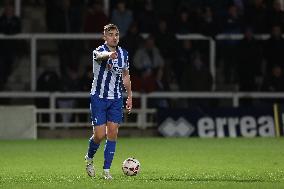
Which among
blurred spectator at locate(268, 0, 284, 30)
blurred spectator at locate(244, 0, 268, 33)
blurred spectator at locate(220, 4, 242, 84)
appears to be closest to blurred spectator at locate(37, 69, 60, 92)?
blurred spectator at locate(220, 4, 242, 84)

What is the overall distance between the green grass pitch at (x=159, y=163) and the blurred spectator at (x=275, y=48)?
245cm

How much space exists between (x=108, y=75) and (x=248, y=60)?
34.4ft

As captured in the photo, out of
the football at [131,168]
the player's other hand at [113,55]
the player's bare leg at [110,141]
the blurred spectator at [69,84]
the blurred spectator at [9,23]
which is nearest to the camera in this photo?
the player's other hand at [113,55]

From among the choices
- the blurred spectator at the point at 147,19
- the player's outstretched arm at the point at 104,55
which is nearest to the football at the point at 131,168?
the player's outstretched arm at the point at 104,55

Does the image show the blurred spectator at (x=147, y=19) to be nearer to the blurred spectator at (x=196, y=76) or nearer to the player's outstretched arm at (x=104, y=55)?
the blurred spectator at (x=196, y=76)

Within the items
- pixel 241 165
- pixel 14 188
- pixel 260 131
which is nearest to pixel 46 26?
pixel 260 131

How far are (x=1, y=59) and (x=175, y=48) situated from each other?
4024 millimetres

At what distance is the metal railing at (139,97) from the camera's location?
22641 millimetres

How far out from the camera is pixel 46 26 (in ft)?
77.5

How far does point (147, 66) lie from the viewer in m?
22.8

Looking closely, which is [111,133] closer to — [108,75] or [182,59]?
[108,75]

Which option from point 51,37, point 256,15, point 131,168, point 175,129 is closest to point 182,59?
point 175,129

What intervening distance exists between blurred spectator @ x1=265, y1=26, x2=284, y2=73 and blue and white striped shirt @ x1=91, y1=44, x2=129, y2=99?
1076 centimetres

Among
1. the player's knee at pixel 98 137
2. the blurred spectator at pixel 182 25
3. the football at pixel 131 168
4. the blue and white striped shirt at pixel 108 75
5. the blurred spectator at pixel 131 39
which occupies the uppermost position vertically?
the blurred spectator at pixel 182 25
